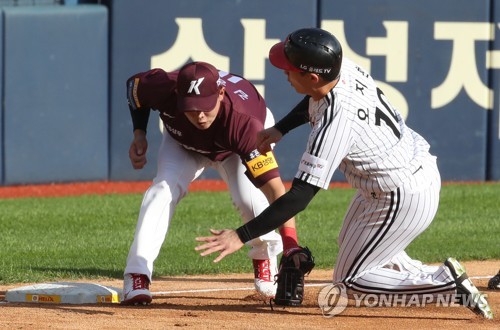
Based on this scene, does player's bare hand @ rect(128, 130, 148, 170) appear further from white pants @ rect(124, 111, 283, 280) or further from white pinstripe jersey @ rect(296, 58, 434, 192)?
white pinstripe jersey @ rect(296, 58, 434, 192)

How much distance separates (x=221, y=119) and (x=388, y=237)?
1107 mm

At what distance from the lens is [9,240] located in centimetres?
878

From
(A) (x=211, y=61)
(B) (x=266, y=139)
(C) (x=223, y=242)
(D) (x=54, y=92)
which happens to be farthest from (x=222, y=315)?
(A) (x=211, y=61)

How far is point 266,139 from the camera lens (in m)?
5.84

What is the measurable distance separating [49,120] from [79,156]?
1.72ft

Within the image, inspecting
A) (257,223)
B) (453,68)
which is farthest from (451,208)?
(257,223)

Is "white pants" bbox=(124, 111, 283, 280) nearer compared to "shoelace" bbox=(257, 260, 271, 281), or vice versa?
"white pants" bbox=(124, 111, 283, 280)

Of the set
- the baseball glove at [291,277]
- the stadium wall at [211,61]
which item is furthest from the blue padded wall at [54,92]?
the baseball glove at [291,277]

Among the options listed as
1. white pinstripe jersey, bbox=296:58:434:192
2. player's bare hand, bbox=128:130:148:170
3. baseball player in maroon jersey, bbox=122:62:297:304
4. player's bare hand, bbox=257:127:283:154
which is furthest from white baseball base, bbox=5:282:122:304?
white pinstripe jersey, bbox=296:58:434:192

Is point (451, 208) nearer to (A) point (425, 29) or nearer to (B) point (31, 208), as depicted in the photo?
(A) point (425, 29)

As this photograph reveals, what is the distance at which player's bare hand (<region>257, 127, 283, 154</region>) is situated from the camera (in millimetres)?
5840

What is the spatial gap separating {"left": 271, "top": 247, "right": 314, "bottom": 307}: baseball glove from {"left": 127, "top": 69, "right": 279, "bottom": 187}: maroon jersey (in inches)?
16.8

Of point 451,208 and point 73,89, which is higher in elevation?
point 73,89

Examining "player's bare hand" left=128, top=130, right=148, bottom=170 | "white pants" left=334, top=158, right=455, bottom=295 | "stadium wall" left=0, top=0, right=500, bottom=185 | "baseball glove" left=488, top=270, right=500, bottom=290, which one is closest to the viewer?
"white pants" left=334, top=158, right=455, bottom=295
